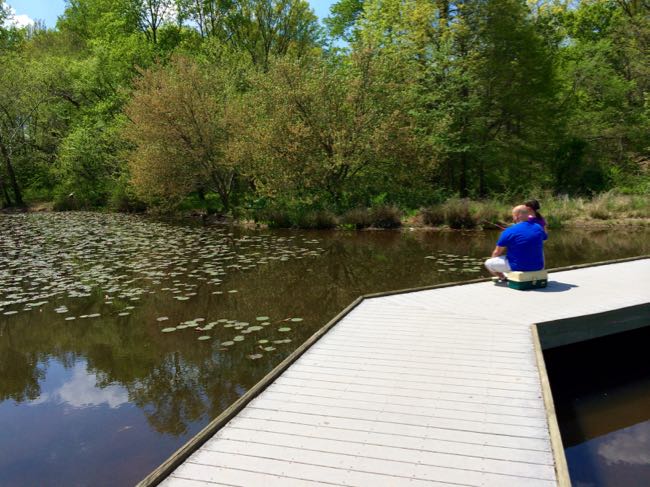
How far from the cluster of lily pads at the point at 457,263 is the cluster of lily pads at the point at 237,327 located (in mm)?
4893

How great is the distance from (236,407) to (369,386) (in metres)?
1.21

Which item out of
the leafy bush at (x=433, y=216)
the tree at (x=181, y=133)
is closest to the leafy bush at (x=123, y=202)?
the tree at (x=181, y=133)

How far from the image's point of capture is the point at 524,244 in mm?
7188

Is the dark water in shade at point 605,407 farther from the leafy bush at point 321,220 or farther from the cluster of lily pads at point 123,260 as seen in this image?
the leafy bush at point 321,220

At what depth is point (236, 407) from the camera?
13.6ft

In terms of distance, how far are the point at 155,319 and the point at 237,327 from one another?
1641mm

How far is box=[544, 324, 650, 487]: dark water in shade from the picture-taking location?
438 cm

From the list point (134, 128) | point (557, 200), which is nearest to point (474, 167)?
point (557, 200)

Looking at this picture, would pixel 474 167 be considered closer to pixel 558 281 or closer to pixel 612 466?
pixel 558 281

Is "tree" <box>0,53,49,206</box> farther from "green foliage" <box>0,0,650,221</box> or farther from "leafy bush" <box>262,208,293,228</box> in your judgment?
"leafy bush" <box>262,208,293,228</box>

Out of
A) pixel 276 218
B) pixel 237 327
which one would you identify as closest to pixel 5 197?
pixel 276 218

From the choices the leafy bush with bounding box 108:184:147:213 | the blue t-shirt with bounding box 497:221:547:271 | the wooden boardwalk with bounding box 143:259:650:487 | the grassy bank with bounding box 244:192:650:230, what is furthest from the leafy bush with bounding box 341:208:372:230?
the leafy bush with bounding box 108:184:147:213

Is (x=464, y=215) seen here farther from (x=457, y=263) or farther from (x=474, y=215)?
(x=457, y=263)

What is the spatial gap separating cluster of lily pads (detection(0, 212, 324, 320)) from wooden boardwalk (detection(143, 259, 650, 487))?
537 cm
